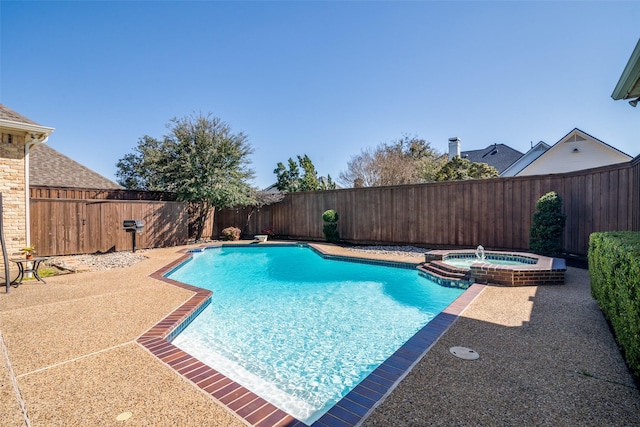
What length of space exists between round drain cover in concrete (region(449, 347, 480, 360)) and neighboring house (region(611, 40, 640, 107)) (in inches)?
123

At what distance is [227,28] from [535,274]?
34.6 ft

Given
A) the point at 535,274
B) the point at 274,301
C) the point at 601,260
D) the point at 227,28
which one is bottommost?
the point at 274,301

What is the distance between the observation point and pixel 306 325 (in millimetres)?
4707

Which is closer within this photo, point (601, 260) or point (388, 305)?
point (601, 260)

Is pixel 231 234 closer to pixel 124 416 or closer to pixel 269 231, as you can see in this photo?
pixel 269 231

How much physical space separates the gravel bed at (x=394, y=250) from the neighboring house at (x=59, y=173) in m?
11.1

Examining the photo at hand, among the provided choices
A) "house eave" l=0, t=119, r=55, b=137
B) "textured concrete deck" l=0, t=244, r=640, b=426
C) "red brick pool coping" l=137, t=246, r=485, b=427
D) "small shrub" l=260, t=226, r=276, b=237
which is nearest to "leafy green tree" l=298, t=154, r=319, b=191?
"small shrub" l=260, t=226, r=276, b=237

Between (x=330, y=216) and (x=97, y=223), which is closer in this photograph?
(x=97, y=223)

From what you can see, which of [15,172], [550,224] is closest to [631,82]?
[550,224]

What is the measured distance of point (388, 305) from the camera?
552 centimetres

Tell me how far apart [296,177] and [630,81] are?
20.9 metres

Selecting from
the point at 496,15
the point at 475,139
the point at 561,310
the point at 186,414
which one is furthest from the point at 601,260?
the point at 475,139

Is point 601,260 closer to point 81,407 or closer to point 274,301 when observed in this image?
point 274,301

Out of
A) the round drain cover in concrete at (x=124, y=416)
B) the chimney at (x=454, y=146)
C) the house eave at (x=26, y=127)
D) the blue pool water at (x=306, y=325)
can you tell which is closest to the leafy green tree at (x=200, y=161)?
the blue pool water at (x=306, y=325)
